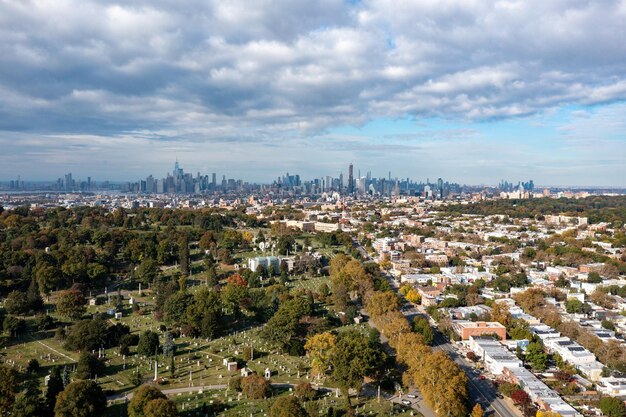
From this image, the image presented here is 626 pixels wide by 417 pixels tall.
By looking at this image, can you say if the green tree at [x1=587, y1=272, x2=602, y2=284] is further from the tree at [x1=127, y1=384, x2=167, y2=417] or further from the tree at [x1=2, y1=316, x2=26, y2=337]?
the tree at [x1=2, y1=316, x2=26, y2=337]

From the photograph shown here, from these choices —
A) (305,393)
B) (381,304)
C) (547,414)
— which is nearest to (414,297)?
(381,304)

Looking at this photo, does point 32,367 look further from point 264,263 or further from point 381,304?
point 264,263

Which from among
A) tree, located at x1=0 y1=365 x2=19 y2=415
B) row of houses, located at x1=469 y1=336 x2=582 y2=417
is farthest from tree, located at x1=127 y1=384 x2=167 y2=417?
row of houses, located at x1=469 y1=336 x2=582 y2=417

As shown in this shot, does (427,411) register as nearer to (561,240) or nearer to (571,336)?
(571,336)

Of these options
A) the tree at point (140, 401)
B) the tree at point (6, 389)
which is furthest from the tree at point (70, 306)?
the tree at point (140, 401)

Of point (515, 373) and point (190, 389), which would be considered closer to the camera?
point (190, 389)

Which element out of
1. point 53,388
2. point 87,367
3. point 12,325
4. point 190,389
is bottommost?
point 190,389

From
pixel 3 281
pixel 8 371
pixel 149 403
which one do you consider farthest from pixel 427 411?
pixel 3 281
